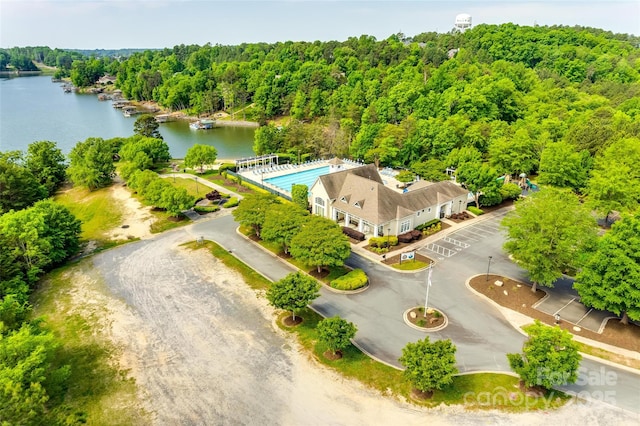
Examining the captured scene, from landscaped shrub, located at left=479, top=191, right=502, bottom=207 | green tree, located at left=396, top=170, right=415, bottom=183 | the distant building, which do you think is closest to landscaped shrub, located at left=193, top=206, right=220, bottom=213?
the distant building

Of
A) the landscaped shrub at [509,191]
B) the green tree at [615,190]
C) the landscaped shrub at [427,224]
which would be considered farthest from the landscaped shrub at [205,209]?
the green tree at [615,190]

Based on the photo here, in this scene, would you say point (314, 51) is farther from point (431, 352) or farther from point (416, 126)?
point (431, 352)

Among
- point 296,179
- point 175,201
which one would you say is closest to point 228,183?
point 296,179

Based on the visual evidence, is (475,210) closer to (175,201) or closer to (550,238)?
(550,238)

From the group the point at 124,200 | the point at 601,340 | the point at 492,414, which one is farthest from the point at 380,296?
the point at 124,200

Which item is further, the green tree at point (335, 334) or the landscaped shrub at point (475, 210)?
the landscaped shrub at point (475, 210)

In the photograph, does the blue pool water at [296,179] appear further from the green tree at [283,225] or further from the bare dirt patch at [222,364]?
the bare dirt patch at [222,364]
